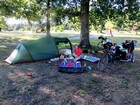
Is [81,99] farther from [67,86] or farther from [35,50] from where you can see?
[35,50]

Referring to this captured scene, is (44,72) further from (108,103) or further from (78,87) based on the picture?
(108,103)

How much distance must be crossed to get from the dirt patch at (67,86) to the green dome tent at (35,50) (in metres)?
0.74

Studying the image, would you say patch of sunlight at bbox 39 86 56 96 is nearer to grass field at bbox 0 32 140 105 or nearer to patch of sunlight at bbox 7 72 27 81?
grass field at bbox 0 32 140 105

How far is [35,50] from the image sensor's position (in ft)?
25.0

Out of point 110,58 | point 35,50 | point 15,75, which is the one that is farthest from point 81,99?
point 35,50

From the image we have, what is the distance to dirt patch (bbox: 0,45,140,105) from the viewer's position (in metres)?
3.98

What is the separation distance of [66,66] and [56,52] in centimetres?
205

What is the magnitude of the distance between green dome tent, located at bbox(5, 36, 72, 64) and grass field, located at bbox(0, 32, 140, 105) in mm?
719

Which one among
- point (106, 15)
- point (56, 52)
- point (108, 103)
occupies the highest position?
point (106, 15)

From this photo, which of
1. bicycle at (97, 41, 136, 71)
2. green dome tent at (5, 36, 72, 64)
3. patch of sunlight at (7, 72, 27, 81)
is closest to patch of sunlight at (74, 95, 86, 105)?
patch of sunlight at (7, 72, 27, 81)

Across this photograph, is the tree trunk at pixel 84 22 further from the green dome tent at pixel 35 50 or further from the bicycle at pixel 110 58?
the bicycle at pixel 110 58

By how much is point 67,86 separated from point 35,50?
330 centimetres

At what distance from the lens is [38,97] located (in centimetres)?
411

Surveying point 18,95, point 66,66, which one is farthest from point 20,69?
point 18,95
